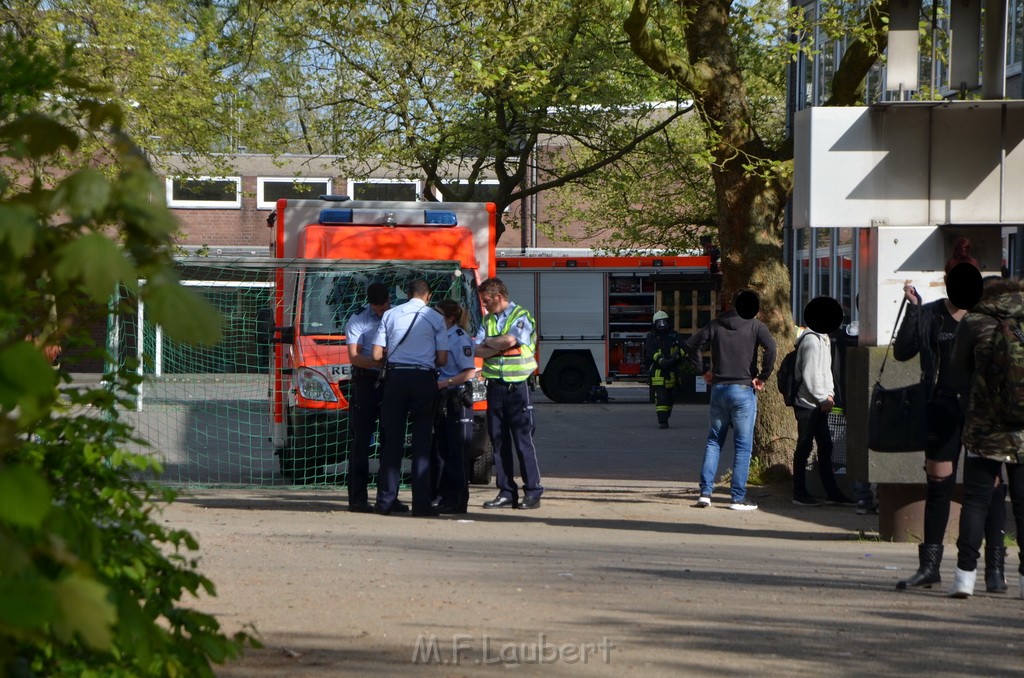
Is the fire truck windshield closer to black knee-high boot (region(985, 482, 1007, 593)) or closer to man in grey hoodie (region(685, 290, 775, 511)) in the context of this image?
man in grey hoodie (region(685, 290, 775, 511))

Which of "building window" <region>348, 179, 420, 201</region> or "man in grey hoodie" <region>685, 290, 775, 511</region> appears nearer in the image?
"man in grey hoodie" <region>685, 290, 775, 511</region>

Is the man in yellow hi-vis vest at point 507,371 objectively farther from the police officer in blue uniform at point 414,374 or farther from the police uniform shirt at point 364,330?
the police uniform shirt at point 364,330

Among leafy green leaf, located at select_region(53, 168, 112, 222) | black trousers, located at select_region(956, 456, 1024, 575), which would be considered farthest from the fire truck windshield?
leafy green leaf, located at select_region(53, 168, 112, 222)

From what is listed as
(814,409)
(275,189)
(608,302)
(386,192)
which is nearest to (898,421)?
(814,409)

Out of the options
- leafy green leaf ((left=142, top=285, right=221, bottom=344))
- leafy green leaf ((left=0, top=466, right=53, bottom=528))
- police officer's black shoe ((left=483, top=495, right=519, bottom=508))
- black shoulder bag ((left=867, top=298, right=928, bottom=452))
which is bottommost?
police officer's black shoe ((left=483, top=495, right=519, bottom=508))

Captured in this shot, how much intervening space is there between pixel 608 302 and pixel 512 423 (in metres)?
17.7

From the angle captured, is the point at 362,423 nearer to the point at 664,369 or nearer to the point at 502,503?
the point at 502,503

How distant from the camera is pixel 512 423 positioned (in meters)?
10.7

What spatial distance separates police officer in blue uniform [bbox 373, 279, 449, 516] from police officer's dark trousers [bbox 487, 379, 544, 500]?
595mm

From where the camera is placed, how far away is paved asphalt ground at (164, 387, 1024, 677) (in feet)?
17.2

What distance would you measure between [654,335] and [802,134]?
13621mm

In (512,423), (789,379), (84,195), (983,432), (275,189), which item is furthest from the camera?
(275,189)

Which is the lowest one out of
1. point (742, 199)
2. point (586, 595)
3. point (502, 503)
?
point (502, 503)

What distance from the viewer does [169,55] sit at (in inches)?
835
